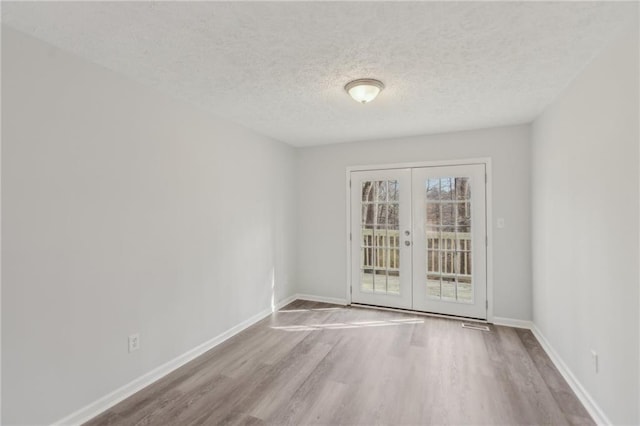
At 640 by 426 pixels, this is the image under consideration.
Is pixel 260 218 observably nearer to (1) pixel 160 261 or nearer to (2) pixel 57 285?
(1) pixel 160 261

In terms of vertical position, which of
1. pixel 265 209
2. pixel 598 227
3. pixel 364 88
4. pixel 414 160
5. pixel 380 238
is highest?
pixel 364 88

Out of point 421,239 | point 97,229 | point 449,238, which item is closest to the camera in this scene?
point 97,229

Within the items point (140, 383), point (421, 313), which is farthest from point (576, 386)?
point (140, 383)

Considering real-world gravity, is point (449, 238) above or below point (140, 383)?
above

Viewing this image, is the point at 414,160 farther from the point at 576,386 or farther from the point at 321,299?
the point at 576,386

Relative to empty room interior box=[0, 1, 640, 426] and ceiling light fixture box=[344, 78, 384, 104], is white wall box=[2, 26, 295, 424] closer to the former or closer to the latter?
empty room interior box=[0, 1, 640, 426]

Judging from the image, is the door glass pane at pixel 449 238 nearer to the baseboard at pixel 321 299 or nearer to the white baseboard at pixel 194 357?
the white baseboard at pixel 194 357

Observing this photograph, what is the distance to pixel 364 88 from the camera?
7.98 ft

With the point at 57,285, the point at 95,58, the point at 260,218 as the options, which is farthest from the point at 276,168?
the point at 57,285

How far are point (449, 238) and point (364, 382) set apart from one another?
228 centimetres

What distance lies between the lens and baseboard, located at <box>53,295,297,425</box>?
2.05 metres

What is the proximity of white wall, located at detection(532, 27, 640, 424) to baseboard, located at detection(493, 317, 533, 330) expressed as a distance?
752 millimetres

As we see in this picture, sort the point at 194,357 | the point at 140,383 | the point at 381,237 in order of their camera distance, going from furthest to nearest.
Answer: the point at 381,237
the point at 194,357
the point at 140,383

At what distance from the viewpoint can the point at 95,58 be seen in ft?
6.93
